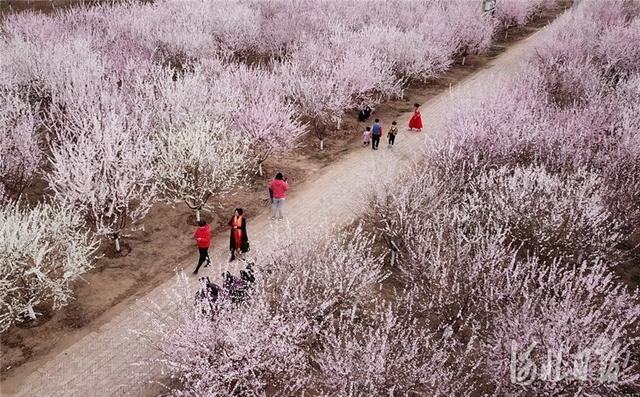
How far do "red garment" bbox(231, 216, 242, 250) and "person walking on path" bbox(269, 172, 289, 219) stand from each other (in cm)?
195

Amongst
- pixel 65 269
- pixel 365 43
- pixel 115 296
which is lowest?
pixel 115 296

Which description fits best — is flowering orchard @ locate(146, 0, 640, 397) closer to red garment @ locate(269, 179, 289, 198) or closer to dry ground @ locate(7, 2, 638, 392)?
dry ground @ locate(7, 2, 638, 392)

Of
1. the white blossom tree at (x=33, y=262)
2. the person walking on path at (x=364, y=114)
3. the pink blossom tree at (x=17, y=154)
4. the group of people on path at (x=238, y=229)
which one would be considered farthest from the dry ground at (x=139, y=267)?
the pink blossom tree at (x=17, y=154)

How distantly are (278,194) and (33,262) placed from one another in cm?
621

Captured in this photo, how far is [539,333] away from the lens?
7520mm

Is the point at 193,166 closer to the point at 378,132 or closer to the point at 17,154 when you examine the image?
the point at 17,154

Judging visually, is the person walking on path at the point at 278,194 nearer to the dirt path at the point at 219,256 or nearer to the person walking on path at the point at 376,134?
the dirt path at the point at 219,256

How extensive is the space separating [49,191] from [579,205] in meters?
15.7

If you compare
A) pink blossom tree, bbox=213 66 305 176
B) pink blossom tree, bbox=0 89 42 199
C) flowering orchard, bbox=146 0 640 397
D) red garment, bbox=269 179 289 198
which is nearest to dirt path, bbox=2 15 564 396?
flowering orchard, bbox=146 0 640 397

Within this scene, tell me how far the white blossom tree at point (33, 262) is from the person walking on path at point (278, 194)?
5103 millimetres

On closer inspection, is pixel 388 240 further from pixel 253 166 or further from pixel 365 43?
pixel 365 43

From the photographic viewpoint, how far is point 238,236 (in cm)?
1240

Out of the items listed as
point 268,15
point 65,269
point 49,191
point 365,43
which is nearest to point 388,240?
point 65,269

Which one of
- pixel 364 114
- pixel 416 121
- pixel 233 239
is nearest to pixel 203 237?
pixel 233 239
